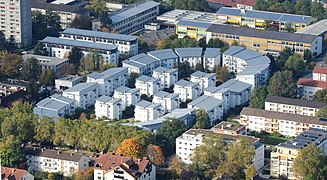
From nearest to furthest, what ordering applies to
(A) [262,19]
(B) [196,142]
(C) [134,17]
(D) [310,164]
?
(D) [310,164] → (B) [196,142] → (A) [262,19] → (C) [134,17]

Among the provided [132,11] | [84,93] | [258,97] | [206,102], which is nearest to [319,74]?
[258,97]

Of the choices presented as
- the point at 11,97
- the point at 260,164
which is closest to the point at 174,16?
the point at 11,97

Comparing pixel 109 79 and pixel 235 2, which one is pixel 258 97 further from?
pixel 235 2

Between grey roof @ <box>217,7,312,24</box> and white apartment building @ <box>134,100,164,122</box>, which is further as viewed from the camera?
grey roof @ <box>217,7,312,24</box>

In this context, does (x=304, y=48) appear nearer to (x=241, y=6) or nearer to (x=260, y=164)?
(x=241, y=6)

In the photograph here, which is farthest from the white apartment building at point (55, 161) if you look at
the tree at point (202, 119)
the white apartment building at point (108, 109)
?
the tree at point (202, 119)

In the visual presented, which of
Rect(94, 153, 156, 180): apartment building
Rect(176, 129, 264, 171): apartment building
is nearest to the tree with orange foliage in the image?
Rect(94, 153, 156, 180): apartment building

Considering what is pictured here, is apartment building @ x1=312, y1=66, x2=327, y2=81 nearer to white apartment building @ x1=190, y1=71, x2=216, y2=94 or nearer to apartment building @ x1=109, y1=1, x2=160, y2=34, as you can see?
white apartment building @ x1=190, y1=71, x2=216, y2=94
